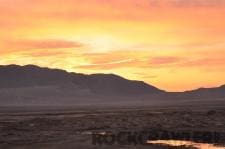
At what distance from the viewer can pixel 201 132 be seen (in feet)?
151

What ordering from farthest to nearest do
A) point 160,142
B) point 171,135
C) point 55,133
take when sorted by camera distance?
point 55,133 < point 171,135 < point 160,142

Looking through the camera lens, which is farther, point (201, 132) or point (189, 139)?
point (201, 132)

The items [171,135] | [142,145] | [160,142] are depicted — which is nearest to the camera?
[142,145]

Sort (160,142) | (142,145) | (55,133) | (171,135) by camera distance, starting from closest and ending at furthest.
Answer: (142,145)
(160,142)
(171,135)
(55,133)

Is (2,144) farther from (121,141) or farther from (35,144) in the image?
(121,141)

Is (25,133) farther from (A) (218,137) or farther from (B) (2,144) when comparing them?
(A) (218,137)

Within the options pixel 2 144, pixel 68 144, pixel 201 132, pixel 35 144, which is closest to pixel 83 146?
pixel 68 144

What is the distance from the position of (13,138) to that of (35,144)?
273 inches

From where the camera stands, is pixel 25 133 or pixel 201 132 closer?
pixel 201 132

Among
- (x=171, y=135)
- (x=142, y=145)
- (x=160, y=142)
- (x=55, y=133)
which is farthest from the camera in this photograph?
(x=55, y=133)

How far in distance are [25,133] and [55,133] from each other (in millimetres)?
3436

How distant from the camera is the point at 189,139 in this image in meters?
40.2

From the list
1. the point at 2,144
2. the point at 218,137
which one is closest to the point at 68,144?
the point at 2,144

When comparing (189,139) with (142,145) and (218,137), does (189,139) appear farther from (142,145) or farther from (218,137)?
(142,145)
